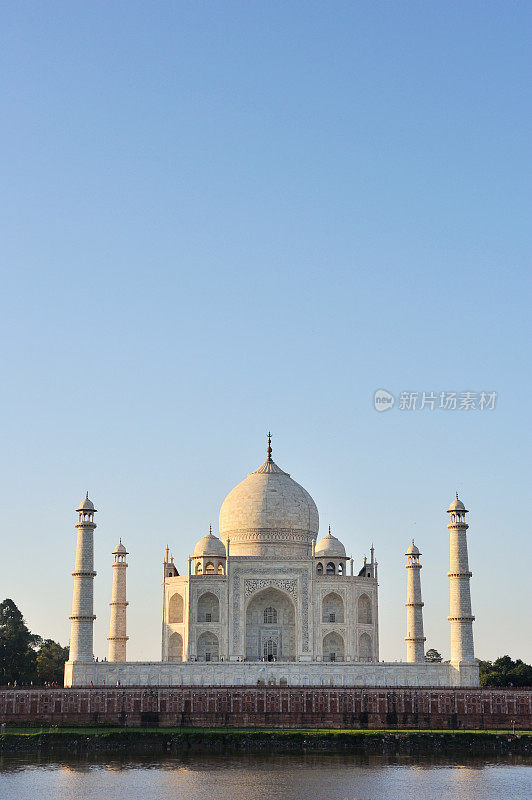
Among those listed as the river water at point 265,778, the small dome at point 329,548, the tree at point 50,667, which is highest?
the small dome at point 329,548

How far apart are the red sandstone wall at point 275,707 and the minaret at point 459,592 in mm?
2656

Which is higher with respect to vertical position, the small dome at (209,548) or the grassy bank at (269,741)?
the small dome at (209,548)

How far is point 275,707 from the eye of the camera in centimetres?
4453

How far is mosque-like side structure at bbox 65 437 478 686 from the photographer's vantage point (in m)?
47.0

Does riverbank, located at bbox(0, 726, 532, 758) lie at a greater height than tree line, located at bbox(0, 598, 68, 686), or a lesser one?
lesser

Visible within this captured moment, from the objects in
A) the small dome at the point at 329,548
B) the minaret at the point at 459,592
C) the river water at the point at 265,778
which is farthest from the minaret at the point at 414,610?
the river water at the point at 265,778

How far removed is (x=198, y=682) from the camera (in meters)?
46.4

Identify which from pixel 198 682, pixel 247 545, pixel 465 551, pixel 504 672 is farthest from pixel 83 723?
pixel 504 672

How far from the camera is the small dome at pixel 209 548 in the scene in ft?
177

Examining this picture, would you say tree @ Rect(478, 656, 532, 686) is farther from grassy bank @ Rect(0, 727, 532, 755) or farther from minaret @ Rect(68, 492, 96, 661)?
minaret @ Rect(68, 492, 96, 661)

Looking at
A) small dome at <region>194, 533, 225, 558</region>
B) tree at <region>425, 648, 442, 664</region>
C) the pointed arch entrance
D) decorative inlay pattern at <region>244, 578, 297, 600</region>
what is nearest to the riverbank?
the pointed arch entrance

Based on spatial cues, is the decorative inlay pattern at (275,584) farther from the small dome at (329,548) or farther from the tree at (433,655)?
the tree at (433,655)

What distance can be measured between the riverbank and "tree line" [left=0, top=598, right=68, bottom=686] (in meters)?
14.1

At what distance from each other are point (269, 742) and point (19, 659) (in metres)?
20.3
